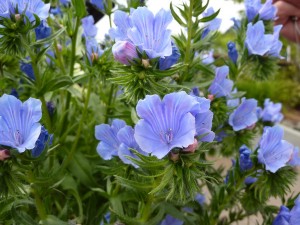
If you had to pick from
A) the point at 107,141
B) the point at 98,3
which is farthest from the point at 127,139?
the point at 98,3

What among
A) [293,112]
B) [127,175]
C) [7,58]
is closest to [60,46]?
[7,58]

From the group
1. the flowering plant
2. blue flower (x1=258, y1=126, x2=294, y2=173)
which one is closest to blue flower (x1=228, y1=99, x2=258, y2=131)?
the flowering plant

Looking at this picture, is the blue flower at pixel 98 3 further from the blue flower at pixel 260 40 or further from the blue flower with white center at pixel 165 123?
the blue flower with white center at pixel 165 123

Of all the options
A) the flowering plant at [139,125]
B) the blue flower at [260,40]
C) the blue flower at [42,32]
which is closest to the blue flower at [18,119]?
the flowering plant at [139,125]

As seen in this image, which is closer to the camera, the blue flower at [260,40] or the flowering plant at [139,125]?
the flowering plant at [139,125]

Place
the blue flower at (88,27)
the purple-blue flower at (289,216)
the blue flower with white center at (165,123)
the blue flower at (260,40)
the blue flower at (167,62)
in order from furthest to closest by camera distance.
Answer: the blue flower at (88,27)
the blue flower at (260,40)
the purple-blue flower at (289,216)
the blue flower at (167,62)
the blue flower with white center at (165,123)

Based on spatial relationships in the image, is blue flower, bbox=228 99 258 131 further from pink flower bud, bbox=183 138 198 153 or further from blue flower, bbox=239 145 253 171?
pink flower bud, bbox=183 138 198 153

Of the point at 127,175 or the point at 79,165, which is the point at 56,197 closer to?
the point at 79,165

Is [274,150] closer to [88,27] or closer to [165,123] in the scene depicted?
[165,123]
